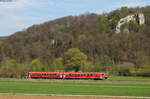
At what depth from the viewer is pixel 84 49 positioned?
488 ft

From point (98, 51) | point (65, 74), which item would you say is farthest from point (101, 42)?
point (65, 74)

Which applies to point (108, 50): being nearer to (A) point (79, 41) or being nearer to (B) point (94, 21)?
(A) point (79, 41)

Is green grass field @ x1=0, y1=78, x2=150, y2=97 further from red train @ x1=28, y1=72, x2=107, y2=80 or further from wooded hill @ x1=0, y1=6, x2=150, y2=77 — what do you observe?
wooded hill @ x1=0, y1=6, x2=150, y2=77

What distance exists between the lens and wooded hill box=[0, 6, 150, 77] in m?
99.0

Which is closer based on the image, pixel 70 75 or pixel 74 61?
pixel 70 75

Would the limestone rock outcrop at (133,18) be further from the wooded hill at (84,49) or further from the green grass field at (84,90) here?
the green grass field at (84,90)

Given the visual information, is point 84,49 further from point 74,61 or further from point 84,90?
point 84,90

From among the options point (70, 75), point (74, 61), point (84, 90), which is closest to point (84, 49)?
point (74, 61)

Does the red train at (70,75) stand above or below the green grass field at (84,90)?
below

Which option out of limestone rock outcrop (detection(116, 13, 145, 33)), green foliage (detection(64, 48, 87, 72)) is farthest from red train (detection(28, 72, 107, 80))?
limestone rock outcrop (detection(116, 13, 145, 33))

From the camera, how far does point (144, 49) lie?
432 ft

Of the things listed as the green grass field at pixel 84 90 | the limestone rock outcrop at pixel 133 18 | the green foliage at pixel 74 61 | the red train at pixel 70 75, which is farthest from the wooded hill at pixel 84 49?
the green grass field at pixel 84 90

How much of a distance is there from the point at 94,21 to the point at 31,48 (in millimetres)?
54175

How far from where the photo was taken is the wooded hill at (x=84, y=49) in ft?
325
